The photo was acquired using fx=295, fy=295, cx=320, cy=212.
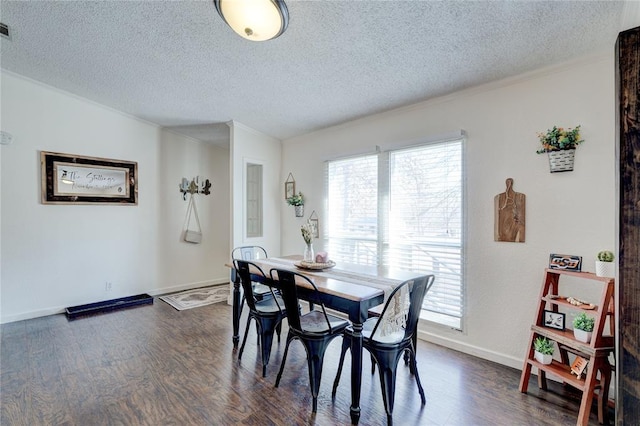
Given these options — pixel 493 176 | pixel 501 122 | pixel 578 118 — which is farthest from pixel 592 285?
pixel 501 122

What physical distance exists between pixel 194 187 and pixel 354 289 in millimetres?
4043

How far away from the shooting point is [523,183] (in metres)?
2.49

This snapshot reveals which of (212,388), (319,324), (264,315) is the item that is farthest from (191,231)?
(319,324)

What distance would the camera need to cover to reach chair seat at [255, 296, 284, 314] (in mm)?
2505

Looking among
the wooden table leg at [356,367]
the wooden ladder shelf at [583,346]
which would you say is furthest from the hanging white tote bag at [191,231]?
the wooden ladder shelf at [583,346]

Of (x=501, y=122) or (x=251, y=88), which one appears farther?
(x=251, y=88)

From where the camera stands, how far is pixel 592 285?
2.18m

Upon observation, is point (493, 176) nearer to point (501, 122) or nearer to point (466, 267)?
Answer: point (501, 122)

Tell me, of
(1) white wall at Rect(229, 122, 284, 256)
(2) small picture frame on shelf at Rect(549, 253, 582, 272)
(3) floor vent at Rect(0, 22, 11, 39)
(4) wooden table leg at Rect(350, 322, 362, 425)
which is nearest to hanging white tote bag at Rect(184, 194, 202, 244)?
(1) white wall at Rect(229, 122, 284, 256)

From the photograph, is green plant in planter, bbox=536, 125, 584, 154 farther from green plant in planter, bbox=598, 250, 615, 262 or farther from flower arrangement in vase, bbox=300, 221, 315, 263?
flower arrangement in vase, bbox=300, 221, 315, 263

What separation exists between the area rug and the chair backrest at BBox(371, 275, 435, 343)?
317cm

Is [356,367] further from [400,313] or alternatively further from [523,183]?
[523,183]

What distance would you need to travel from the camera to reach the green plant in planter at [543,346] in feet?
7.02

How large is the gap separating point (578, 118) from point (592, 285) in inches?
49.6
